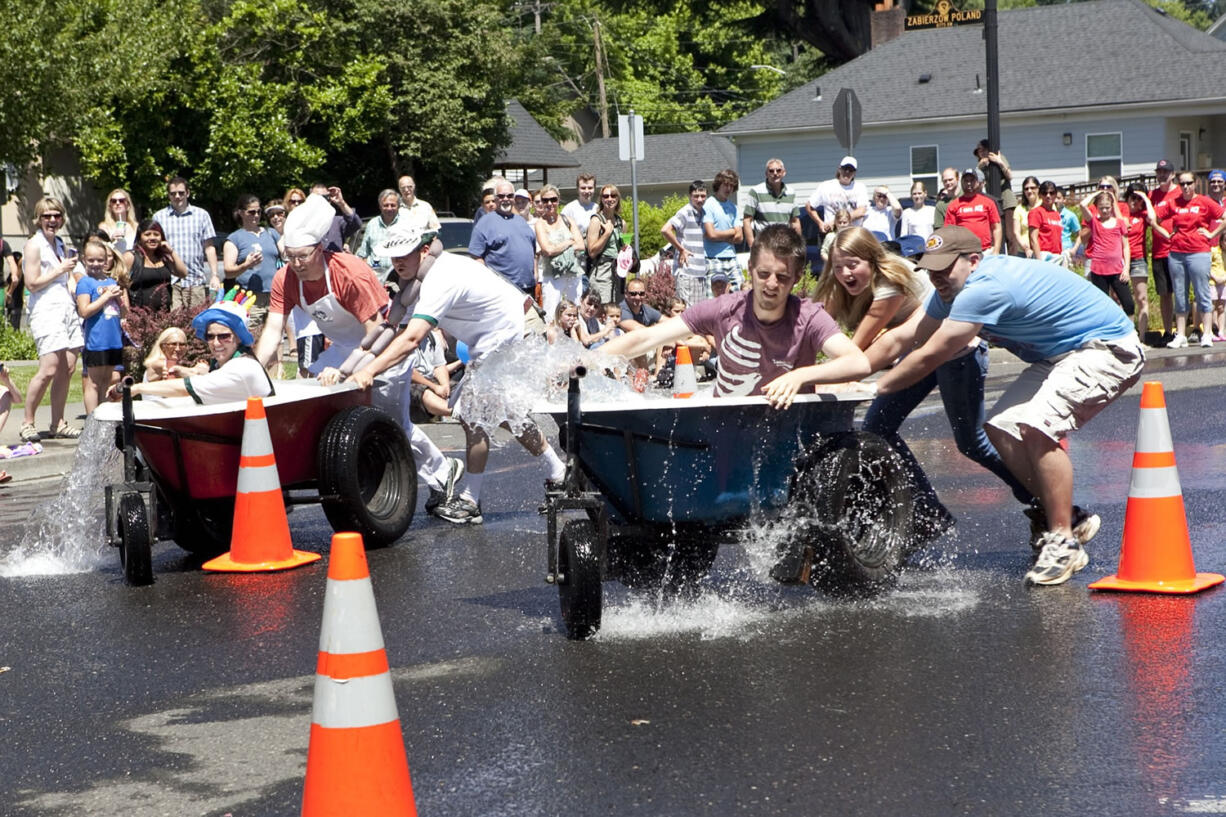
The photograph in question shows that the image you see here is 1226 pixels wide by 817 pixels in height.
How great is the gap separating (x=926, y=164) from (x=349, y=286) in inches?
1434

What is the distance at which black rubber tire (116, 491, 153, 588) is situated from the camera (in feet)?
25.5

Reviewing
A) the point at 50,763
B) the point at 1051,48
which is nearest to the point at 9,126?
the point at 50,763

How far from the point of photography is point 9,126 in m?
27.3

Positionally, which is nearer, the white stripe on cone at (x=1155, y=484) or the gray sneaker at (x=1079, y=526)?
the white stripe on cone at (x=1155, y=484)

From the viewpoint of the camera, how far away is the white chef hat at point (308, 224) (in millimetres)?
8680

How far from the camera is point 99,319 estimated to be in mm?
13711

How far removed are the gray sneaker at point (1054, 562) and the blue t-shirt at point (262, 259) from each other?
38.5 ft

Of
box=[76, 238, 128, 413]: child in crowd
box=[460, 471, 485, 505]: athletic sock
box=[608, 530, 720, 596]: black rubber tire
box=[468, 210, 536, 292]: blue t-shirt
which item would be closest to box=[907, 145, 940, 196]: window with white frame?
box=[468, 210, 536, 292]: blue t-shirt

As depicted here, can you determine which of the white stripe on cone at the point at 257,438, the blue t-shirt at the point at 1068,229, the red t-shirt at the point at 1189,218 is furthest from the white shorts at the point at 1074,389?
the blue t-shirt at the point at 1068,229

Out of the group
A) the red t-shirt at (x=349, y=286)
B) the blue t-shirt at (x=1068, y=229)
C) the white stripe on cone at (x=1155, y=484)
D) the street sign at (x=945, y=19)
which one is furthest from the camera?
the street sign at (x=945, y=19)

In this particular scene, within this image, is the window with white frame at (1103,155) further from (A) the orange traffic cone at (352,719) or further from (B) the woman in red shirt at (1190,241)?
(A) the orange traffic cone at (352,719)

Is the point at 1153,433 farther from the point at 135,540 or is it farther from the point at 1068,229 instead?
the point at 1068,229

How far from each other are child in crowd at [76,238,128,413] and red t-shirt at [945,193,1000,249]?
999 cm

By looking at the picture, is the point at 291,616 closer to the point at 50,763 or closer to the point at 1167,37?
the point at 50,763
